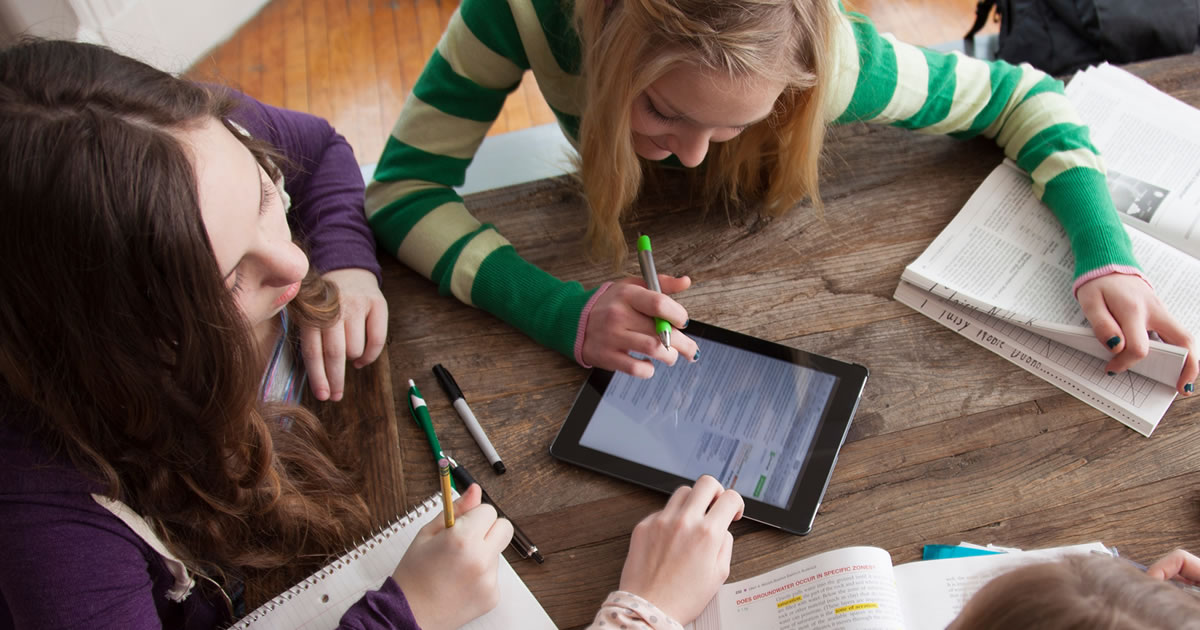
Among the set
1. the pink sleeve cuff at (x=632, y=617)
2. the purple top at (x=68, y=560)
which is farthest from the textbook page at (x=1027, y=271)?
the purple top at (x=68, y=560)

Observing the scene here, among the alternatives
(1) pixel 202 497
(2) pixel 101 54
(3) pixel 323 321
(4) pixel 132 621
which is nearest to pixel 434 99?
(3) pixel 323 321

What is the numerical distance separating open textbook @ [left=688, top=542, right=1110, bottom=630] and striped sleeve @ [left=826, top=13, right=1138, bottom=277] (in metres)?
0.42

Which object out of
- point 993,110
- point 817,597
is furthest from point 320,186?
point 993,110

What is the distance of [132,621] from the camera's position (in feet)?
2.46

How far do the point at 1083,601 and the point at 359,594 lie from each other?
2.08 feet

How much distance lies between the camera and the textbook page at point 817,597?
763mm

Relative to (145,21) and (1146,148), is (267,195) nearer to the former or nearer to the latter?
(1146,148)

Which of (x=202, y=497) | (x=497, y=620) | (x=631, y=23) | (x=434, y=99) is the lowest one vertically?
(x=497, y=620)

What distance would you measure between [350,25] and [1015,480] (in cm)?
231

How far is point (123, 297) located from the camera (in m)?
0.65

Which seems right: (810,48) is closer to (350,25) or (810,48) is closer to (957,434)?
(957,434)

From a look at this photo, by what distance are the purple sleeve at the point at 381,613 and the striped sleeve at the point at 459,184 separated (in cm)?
34

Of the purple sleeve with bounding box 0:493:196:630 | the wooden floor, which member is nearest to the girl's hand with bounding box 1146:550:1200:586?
the purple sleeve with bounding box 0:493:196:630

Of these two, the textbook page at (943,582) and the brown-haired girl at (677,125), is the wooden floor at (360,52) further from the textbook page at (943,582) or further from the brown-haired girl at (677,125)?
the textbook page at (943,582)
